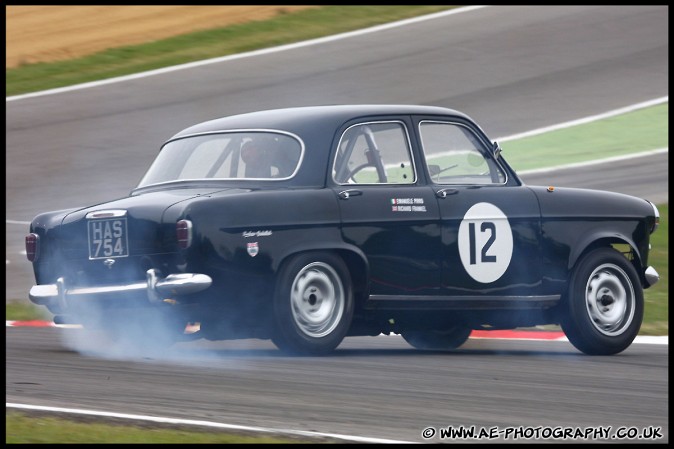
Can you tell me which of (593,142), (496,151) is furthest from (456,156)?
(593,142)

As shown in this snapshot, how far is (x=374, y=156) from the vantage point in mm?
9188

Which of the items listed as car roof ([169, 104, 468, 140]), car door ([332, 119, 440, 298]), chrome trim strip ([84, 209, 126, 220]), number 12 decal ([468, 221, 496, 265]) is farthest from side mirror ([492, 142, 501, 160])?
chrome trim strip ([84, 209, 126, 220])

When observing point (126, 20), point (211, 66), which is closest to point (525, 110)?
point (211, 66)

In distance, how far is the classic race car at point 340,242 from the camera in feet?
27.3

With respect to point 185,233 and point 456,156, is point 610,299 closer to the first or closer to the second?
point 456,156

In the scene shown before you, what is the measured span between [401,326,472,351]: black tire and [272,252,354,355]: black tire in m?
1.75

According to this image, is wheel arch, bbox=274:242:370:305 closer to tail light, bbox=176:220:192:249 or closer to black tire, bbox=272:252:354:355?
black tire, bbox=272:252:354:355

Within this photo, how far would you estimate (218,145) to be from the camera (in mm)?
9305

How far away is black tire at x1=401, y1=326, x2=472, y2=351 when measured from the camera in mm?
10367

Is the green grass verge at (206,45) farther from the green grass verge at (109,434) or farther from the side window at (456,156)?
the green grass verge at (109,434)

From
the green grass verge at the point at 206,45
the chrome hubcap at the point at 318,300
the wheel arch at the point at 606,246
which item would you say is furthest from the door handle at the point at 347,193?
the green grass verge at the point at 206,45

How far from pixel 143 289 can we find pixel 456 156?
8.50ft

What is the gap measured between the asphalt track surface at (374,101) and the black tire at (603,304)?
159 millimetres

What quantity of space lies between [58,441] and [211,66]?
19688mm
